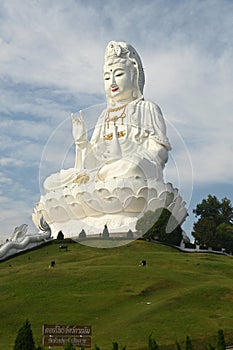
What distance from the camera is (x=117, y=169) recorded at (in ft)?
111

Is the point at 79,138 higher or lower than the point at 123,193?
higher

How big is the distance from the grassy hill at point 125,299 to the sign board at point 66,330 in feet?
4.59

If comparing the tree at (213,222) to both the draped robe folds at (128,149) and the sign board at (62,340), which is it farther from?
the sign board at (62,340)

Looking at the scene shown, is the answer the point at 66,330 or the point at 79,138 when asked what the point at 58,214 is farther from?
the point at 66,330

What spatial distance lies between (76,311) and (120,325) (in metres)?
1.86

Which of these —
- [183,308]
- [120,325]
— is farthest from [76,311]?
[183,308]

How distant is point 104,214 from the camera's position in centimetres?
3372

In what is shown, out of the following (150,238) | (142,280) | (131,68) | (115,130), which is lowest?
(142,280)

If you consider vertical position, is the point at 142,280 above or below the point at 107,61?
below

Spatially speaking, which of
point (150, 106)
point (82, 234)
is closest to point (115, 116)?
point (150, 106)

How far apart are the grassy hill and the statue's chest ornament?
44.8 feet

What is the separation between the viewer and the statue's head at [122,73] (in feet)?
122

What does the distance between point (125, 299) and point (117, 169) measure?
17208mm

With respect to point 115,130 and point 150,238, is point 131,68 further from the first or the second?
point 150,238
